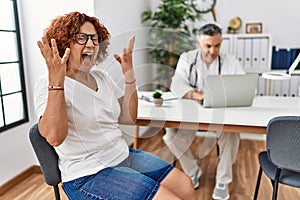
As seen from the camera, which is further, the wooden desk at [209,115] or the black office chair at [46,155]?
the wooden desk at [209,115]

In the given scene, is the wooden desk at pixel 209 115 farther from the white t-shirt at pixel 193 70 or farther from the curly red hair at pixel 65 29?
the curly red hair at pixel 65 29

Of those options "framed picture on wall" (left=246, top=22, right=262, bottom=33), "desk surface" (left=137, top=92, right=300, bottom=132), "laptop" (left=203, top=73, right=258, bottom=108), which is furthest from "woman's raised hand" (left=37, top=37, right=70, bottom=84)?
"framed picture on wall" (left=246, top=22, right=262, bottom=33)

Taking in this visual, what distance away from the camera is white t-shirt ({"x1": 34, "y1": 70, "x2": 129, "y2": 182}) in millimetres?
1178

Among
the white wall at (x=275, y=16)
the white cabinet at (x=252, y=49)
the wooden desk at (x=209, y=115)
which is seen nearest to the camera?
the wooden desk at (x=209, y=115)

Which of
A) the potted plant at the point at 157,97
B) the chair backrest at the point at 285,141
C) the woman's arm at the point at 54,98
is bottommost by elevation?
the chair backrest at the point at 285,141

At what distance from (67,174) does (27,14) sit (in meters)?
1.52

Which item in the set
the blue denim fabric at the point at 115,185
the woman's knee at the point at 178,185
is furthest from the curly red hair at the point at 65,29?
the woman's knee at the point at 178,185

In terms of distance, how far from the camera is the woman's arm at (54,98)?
104 cm

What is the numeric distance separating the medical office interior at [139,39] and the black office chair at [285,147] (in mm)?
643

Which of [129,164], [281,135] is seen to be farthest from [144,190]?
[281,135]

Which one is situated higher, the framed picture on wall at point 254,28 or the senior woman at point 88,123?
the framed picture on wall at point 254,28

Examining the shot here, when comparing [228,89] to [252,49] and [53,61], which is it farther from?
[252,49]

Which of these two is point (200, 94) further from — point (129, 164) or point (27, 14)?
point (27, 14)

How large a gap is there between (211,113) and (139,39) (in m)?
0.63
